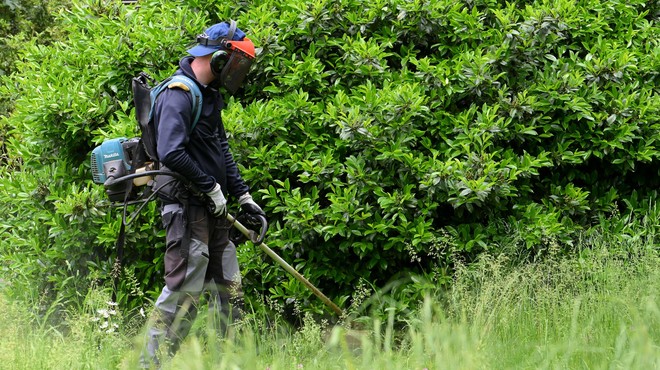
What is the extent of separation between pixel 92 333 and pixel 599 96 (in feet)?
12.4

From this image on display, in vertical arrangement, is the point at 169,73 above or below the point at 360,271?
above

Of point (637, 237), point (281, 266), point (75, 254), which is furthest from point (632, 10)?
point (75, 254)

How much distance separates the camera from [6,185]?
6820 millimetres

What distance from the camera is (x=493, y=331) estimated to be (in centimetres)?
483

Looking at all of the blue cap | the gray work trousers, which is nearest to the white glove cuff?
the gray work trousers

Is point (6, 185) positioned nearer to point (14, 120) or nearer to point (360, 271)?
point (14, 120)

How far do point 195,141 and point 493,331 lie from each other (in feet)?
6.80

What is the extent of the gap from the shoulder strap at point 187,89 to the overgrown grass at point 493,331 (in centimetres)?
121

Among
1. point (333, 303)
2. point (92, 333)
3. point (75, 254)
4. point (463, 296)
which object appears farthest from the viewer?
point (75, 254)

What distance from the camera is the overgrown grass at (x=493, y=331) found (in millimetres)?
3691

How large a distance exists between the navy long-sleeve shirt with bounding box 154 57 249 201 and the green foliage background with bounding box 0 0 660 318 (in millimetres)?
545

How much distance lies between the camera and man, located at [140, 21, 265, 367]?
5164mm

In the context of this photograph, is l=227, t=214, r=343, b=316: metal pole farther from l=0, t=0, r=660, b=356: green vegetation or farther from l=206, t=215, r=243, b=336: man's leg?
l=0, t=0, r=660, b=356: green vegetation

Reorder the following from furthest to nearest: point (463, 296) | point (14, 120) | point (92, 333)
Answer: point (14, 120) → point (463, 296) → point (92, 333)
